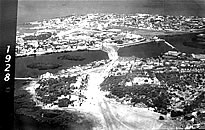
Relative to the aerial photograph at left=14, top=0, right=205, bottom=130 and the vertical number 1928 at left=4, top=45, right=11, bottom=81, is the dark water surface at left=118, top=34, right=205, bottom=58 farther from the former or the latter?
the vertical number 1928 at left=4, top=45, right=11, bottom=81

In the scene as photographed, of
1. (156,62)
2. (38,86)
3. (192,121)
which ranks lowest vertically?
(192,121)

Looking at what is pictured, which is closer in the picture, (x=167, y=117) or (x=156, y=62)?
(x=167, y=117)

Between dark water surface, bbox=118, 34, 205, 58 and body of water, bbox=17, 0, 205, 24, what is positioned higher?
body of water, bbox=17, 0, 205, 24

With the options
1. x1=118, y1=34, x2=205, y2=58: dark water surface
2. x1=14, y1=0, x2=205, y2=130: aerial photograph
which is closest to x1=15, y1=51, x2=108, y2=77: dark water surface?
x1=14, y1=0, x2=205, y2=130: aerial photograph

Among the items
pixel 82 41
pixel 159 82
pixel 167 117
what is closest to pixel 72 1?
pixel 82 41

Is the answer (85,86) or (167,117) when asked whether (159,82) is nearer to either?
(167,117)

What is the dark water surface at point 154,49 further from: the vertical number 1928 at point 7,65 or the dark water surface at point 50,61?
the vertical number 1928 at point 7,65

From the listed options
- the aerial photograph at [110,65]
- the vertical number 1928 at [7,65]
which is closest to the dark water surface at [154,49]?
the aerial photograph at [110,65]
